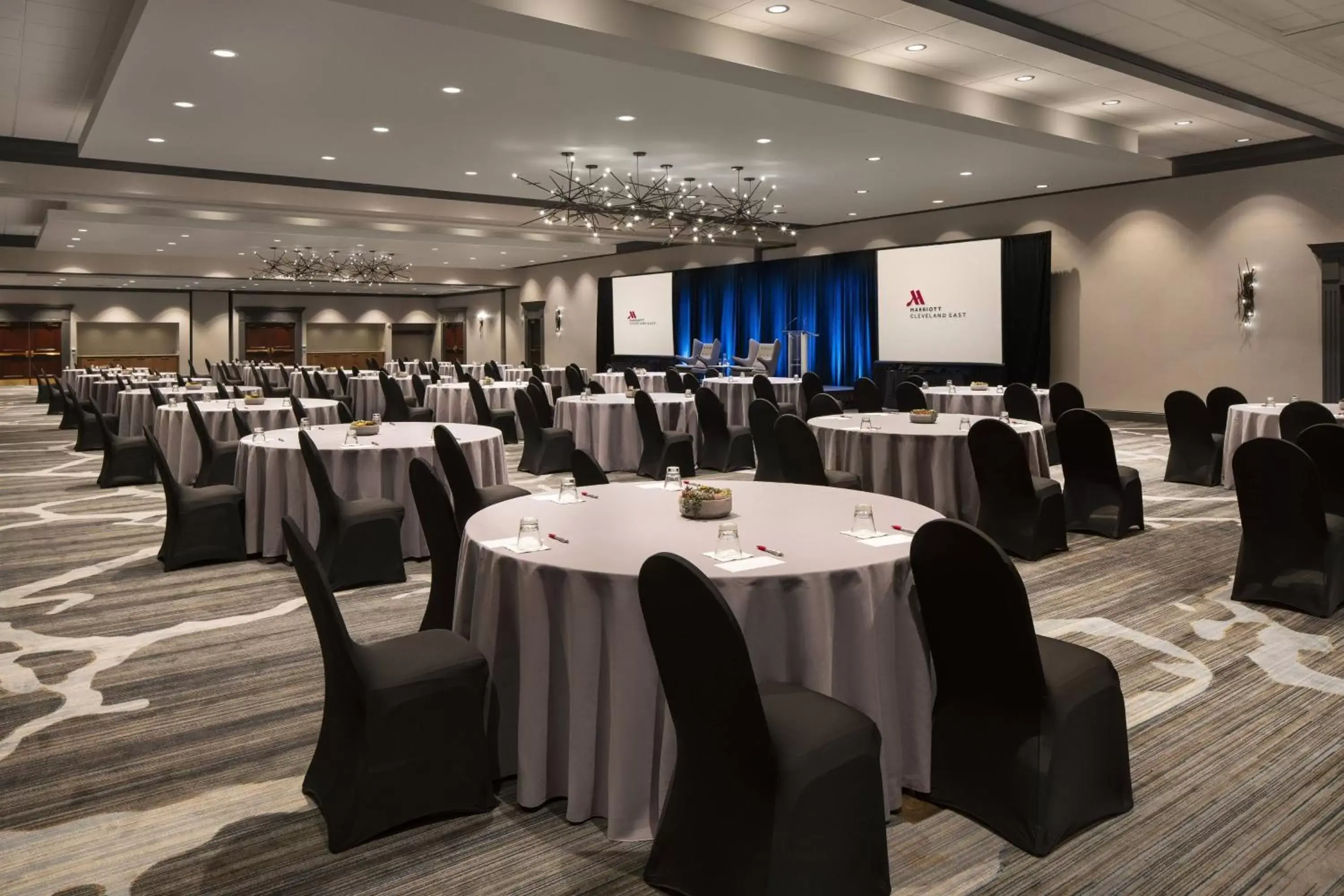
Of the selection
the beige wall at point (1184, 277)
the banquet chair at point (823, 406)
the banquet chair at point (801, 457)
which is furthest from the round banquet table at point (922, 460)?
the beige wall at point (1184, 277)

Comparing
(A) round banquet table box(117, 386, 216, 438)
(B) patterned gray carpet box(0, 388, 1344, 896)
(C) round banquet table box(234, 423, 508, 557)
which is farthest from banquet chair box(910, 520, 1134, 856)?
(A) round banquet table box(117, 386, 216, 438)

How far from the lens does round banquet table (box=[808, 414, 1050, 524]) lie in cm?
639

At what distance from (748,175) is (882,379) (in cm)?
585

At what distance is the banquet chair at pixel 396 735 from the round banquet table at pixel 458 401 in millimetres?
9709

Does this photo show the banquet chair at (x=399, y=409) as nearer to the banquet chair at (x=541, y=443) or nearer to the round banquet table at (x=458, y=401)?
A: the round banquet table at (x=458, y=401)

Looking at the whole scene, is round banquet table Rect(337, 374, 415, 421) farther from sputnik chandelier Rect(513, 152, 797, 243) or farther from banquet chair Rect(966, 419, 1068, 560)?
banquet chair Rect(966, 419, 1068, 560)

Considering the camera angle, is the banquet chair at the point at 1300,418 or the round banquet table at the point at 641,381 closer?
the banquet chair at the point at 1300,418

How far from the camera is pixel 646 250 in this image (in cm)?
2328

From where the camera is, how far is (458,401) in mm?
12852

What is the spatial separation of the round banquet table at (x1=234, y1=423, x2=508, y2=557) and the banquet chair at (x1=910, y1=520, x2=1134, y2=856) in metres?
3.76

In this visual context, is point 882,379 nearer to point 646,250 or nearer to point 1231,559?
point 646,250

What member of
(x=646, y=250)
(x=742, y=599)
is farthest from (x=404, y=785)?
(x=646, y=250)

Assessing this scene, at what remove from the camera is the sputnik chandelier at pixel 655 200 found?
1267cm

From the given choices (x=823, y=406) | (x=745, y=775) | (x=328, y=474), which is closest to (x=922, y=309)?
(x=823, y=406)
